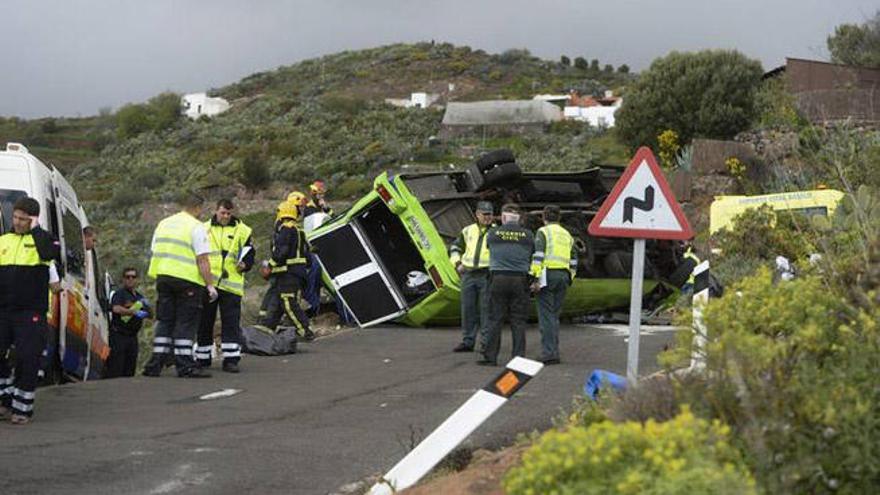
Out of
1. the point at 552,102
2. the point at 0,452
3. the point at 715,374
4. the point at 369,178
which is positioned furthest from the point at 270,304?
the point at 552,102

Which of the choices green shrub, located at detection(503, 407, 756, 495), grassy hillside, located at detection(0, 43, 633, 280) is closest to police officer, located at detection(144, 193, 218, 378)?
green shrub, located at detection(503, 407, 756, 495)

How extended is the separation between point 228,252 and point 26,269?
11.6 ft

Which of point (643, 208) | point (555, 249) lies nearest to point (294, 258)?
point (555, 249)

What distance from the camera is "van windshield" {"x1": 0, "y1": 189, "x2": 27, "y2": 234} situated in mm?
10594

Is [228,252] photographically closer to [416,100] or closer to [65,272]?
[65,272]

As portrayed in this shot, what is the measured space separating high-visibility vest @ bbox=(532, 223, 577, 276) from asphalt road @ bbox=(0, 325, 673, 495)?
1.04 m

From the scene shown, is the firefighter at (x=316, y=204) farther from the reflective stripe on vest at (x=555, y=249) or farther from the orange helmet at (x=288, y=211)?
the reflective stripe on vest at (x=555, y=249)

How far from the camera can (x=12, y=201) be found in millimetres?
10742

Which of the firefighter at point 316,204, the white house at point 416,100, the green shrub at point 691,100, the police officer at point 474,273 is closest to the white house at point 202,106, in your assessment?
the white house at point 416,100

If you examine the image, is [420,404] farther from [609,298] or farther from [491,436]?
[609,298]

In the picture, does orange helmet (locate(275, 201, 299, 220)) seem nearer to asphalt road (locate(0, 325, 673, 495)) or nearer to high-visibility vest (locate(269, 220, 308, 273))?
high-visibility vest (locate(269, 220, 308, 273))

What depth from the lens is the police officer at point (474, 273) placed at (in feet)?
44.4

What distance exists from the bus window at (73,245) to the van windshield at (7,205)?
826mm

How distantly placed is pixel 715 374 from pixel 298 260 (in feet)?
34.1
